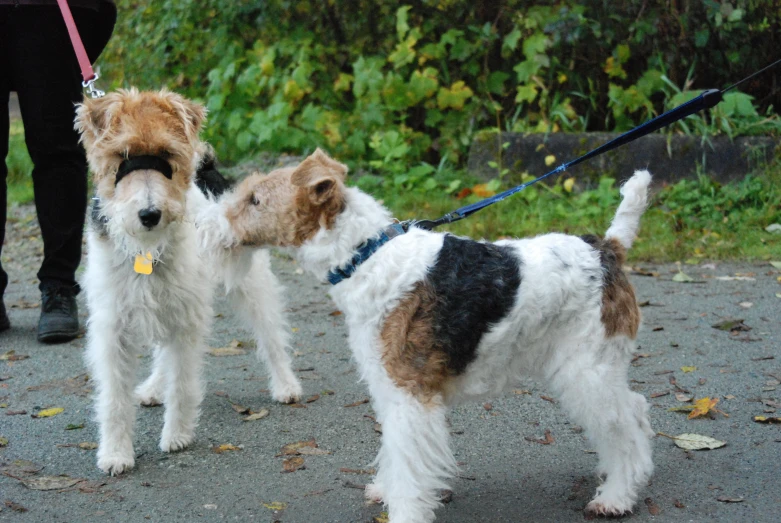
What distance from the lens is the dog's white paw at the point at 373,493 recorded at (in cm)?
332

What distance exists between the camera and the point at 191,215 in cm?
402

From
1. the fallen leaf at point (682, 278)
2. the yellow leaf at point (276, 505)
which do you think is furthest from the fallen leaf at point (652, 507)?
the fallen leaf at point (682, 278)

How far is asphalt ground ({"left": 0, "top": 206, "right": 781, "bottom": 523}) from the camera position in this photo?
3.29 metres

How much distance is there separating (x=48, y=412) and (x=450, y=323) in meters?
2.56

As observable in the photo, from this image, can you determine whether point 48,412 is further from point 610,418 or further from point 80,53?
point 610,418

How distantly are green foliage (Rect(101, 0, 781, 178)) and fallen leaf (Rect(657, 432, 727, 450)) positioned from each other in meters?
5.25

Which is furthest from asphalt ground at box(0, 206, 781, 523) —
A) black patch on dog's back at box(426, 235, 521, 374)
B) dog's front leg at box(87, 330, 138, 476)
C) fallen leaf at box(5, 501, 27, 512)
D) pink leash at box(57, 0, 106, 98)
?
pink leash at box(57, 0, 106, 98)

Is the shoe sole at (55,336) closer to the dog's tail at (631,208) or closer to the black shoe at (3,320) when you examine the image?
the black shoe at (3,320)

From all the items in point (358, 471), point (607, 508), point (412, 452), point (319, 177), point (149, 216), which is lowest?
point (358, 471)

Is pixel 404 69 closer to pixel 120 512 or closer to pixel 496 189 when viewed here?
pixel 496 189

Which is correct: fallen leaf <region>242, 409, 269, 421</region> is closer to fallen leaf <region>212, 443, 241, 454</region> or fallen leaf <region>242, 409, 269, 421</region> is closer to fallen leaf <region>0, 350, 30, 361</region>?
fallen leaf <region>212, 443, 241, 454</region>

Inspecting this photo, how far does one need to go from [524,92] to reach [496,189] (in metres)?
1.30

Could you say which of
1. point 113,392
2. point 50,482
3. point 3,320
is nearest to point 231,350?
point 3,320

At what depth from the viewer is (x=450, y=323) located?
3059 millimetres
